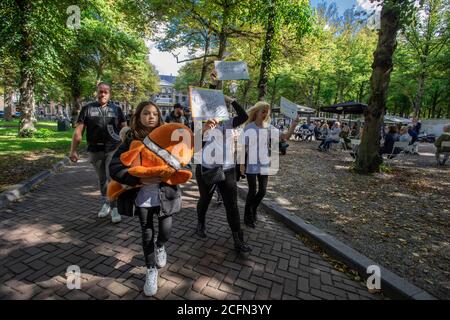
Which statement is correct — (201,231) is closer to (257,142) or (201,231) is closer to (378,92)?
(257,142)

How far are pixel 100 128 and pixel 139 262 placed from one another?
209cm

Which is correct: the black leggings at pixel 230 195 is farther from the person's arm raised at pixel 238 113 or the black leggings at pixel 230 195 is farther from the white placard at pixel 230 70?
the white placard at pixel 230 70

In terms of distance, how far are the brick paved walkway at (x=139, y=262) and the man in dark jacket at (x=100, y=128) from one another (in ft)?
2.58

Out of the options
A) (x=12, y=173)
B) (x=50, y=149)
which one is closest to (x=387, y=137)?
(x=12, y=173)

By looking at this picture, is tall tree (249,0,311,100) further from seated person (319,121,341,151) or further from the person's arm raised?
the person's arm raised

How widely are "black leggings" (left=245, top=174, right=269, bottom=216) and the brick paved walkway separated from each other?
0.44 meters

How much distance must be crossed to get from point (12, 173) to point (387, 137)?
12.2 meters

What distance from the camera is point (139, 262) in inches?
120

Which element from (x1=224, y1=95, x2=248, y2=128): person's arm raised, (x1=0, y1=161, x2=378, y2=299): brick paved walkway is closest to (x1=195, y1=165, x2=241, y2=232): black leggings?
(x1=0, y1=161, x2=378, y2=299): brick paved walkway

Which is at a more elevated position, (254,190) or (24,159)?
(254,190)

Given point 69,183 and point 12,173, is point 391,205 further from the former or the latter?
point 12,173

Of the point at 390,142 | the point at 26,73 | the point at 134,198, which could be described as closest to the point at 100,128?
the point at 134,198

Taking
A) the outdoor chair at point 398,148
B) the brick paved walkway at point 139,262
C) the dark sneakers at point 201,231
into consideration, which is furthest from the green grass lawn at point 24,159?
the outdoor chair at point 398,148

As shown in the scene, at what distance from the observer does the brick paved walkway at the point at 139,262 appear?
103 inches
